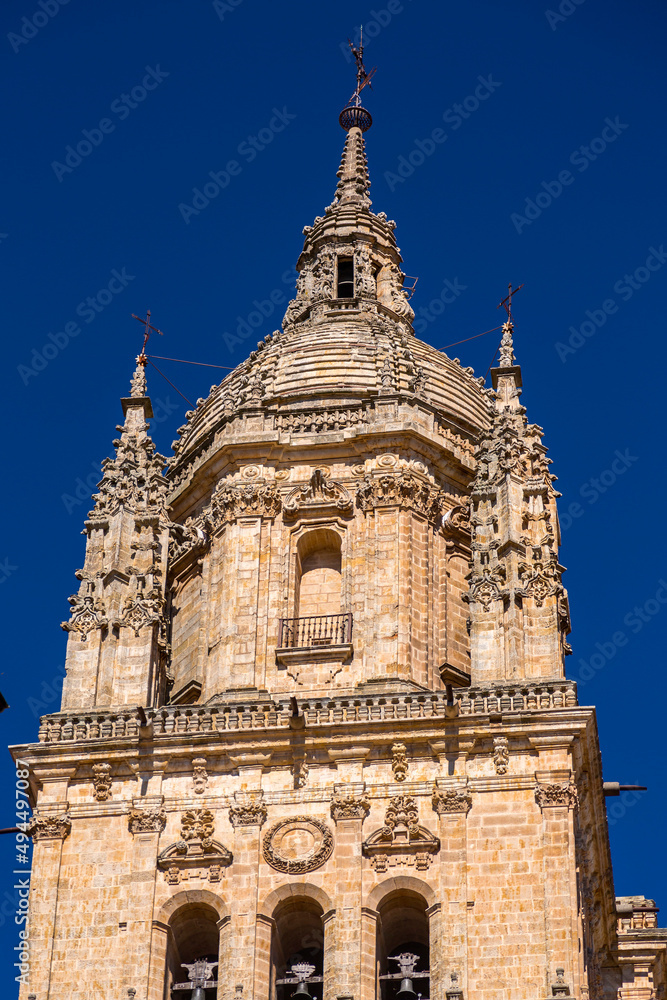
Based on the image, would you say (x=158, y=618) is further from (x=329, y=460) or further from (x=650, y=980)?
(x=650, y=980)

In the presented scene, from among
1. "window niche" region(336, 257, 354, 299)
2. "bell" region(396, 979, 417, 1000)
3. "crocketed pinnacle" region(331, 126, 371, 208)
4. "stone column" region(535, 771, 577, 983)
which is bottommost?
"bell" region(396, 979, 417, 1000)

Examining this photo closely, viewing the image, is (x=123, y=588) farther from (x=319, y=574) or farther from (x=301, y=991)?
(x=301, y=991)

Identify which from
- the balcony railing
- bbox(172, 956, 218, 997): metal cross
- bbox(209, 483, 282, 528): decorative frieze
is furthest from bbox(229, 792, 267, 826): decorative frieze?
bbox(209, 483, 282, 528): decorative frieze

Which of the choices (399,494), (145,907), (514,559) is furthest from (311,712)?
(399,494)

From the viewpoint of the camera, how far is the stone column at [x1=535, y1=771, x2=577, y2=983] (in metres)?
48.7

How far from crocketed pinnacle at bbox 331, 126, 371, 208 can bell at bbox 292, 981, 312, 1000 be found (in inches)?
935

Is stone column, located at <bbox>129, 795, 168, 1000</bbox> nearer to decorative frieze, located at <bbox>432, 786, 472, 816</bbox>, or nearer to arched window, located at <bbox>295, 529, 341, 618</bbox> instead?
decorative frieze, located at <bbox>432, 786, 472, 816</bbox>

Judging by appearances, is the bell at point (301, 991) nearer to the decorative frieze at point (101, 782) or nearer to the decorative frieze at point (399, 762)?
the decorative frieze at point (399, 762)

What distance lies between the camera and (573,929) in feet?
161

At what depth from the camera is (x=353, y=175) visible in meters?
70.3

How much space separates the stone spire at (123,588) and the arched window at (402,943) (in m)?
6.15

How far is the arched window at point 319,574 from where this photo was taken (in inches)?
2200

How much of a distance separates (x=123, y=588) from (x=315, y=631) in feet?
11.8

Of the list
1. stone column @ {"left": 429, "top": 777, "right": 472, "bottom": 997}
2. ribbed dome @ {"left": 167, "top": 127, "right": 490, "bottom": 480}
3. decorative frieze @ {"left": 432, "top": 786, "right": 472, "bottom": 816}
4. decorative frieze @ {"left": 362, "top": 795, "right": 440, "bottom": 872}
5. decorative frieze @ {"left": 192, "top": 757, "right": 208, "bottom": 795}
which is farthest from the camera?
ribbed dome @ {"left": 167, "top": 127, "right": 490, "bottom": 480}
